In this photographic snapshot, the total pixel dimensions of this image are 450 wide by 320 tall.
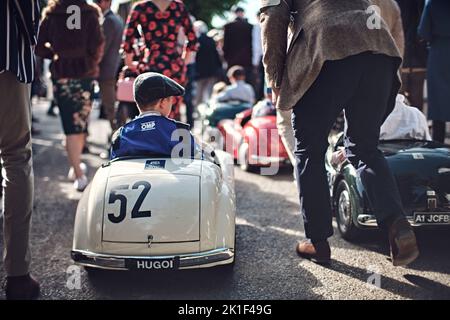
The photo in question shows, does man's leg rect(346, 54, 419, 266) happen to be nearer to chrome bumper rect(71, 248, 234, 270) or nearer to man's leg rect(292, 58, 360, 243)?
man's leg rect(292, 58, 360, 243)

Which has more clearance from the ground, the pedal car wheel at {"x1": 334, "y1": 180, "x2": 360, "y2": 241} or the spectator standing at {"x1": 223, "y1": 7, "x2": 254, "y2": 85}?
the spectator standing at {"x1": 223, "y1": 7, "x2": 254, "y2": 85}

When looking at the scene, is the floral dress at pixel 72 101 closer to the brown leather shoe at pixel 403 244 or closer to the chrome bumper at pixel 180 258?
the chrome bumper at pixel 180 258

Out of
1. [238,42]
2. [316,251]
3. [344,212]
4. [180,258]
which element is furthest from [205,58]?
[180,258]

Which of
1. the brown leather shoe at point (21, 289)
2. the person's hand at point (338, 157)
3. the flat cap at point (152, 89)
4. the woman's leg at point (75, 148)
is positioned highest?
the flat cap at point (152, 89)

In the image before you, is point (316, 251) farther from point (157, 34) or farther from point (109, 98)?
point (109, 98)

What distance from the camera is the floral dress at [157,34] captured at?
505cm

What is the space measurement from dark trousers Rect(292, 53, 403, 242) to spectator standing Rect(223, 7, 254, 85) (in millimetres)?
6763

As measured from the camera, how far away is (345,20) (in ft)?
10.5

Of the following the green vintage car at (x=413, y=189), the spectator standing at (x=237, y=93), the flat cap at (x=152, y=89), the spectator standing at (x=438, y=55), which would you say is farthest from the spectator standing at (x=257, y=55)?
the flat cap at (x=152, y=89)

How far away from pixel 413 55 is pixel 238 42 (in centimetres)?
435

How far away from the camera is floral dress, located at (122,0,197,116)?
5055mm

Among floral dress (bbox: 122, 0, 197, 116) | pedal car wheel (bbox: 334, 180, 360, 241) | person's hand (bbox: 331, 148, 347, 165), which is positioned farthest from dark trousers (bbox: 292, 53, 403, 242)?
floral dress (bbox: 122, 0, 197, 116)

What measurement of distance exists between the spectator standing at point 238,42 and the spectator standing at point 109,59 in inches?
130
